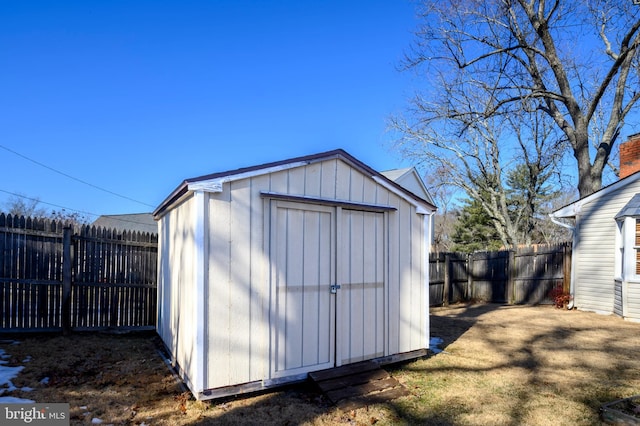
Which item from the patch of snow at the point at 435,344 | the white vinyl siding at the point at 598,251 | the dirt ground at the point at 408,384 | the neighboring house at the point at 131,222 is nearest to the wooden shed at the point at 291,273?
the dirt ground at the point at 408,384

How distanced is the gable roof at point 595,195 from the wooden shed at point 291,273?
6.59 meters

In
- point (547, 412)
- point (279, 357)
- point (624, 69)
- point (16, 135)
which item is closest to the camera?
point (547, 412)

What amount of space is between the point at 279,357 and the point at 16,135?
23.5 meters

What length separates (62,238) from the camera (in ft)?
19.9

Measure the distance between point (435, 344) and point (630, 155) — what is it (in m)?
10.0

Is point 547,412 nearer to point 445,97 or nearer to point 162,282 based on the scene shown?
point 162,282

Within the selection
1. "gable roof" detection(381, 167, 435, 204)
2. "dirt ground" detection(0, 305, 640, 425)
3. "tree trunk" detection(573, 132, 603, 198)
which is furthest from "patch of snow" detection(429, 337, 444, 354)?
"tree trunk" detection(573, 132, 603, 198)

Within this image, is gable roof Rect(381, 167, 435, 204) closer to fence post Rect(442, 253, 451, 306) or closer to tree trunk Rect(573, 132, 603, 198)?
fence post Rect(442, 253, 451, 306)

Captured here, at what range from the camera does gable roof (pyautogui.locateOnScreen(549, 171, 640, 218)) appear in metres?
8.70

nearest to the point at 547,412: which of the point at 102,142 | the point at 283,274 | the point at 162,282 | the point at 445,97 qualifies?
the point at 283,274

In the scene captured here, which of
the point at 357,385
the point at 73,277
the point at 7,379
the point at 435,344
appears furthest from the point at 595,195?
the point at 7,379

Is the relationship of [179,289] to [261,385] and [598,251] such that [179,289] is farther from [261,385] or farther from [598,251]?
[598,251]

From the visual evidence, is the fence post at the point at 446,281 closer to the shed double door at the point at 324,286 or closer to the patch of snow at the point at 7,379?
the shed double door at the point at 324,286

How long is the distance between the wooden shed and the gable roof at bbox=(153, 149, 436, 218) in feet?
0.05
